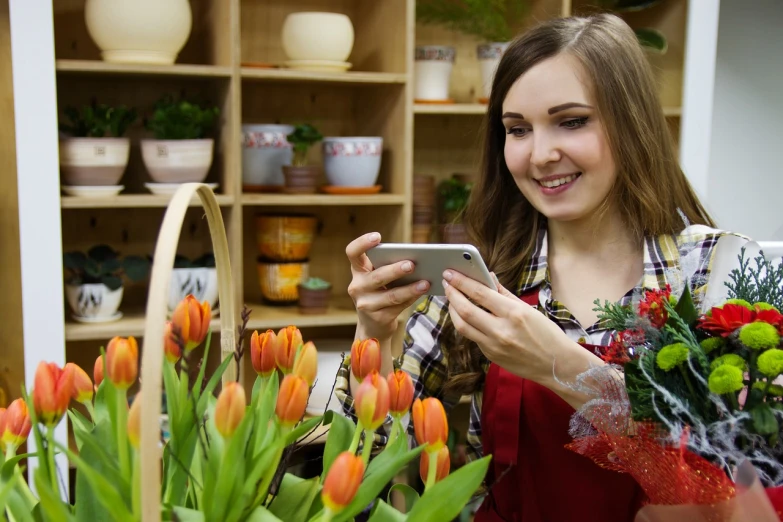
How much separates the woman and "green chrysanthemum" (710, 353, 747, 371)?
414 mm

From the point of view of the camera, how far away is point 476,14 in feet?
7.85

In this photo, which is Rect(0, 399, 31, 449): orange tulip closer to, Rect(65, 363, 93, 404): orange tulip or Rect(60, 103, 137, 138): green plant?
Rect(65, 363, 93, 404): orange tulip

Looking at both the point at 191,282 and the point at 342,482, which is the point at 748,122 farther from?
the point at 342,482

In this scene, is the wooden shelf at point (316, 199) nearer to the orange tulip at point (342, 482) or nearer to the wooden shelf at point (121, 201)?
the wooden shelf at point (121, 201)

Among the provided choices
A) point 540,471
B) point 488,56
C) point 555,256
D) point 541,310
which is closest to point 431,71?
point 488,56

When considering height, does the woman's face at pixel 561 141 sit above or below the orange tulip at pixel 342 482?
above

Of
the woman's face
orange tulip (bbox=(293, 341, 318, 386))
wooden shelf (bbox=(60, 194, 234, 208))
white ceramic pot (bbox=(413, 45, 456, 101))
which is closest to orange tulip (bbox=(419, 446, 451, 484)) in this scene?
orange tulip (bbox=(293, 341, 318, 386))

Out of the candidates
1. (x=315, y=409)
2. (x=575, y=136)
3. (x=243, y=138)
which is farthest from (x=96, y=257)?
(x=575, y=136)

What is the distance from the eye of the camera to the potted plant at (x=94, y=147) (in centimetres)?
195

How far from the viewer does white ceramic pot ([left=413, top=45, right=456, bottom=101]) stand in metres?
2.29

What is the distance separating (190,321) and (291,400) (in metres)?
0.11

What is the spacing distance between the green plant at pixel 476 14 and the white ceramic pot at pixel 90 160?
100 centimetres

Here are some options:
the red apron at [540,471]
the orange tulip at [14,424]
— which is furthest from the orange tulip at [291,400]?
the red apron at [540,471]

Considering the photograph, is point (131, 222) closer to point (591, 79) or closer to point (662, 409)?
point (591, 79)
